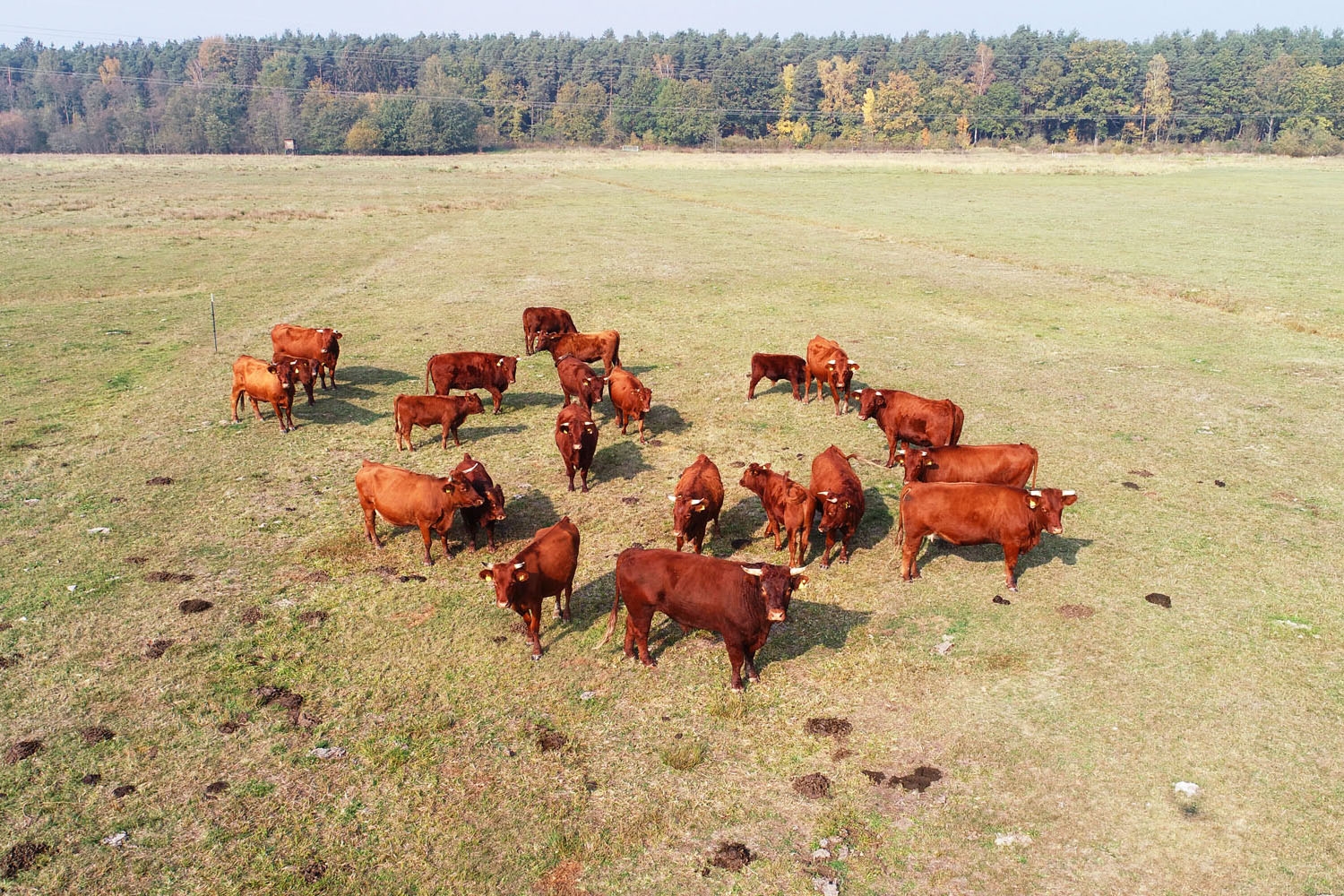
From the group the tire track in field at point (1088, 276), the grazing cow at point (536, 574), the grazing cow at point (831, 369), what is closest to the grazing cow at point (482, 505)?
the grazing cow at point (536, 574)

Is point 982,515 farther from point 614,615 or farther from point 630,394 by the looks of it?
point 630,394

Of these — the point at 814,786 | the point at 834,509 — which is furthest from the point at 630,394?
the point at 814,786

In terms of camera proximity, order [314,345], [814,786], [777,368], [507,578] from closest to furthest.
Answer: [814,786], [507,578], [777,368], [314,345]

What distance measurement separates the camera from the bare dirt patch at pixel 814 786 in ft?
22.1

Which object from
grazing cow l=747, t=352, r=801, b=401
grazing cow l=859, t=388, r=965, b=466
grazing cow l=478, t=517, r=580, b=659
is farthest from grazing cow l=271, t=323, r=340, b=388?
grazing cow l=859, t=388, r=965, b=466

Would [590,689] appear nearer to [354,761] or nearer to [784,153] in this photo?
[354,761]

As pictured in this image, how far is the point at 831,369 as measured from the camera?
1542 centimetres

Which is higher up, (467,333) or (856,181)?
(856,181)

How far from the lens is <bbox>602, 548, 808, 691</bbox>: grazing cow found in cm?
791

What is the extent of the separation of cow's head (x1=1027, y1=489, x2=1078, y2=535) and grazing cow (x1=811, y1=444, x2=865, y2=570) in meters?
1.87

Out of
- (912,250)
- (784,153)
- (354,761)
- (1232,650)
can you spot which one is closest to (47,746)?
(354,761)

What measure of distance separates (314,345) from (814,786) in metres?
13.5

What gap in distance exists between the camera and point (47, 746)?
706 centimetres

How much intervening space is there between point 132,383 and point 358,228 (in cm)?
2420
